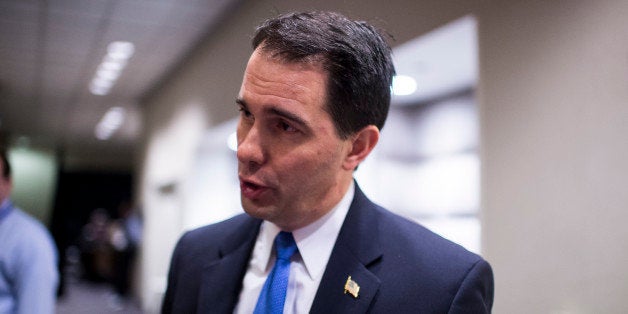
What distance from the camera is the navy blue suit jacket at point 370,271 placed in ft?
3.68

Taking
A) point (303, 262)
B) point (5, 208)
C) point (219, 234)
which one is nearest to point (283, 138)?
point (303, 262)

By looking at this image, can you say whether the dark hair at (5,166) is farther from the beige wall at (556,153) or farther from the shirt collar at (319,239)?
the beige wall at (556,153)

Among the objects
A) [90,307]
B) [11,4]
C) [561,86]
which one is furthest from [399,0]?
[90,307]

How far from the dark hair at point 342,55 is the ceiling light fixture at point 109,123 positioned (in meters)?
9.24

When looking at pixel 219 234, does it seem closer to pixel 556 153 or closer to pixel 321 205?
pixel 321 205

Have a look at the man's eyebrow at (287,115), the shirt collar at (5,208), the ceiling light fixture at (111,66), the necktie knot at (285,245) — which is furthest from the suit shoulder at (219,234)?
the ceiling light fixture at (111,66)

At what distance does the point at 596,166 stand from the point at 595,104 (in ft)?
0.72

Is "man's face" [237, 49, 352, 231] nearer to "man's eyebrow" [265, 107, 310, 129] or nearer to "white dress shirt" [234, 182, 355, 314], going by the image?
"man's eyebrow" [265, 107, 310, 129]

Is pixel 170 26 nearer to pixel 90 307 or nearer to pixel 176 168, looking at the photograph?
pixel 176 168

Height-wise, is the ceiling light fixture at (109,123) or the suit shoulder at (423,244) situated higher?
the ceiling light fixture at (109,123)

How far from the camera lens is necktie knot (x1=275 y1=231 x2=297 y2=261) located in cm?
122

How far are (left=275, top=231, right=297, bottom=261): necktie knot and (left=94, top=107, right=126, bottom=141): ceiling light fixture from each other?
918cm

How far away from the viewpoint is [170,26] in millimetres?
5609

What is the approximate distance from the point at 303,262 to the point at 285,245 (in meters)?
0.05
